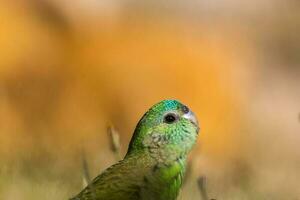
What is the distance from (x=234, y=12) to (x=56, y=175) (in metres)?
8.23

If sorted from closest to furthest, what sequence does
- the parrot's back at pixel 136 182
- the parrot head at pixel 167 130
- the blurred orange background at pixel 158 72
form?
the parrot's back at pixel 136 182
the parrot head at pixel 167 130
the blurred orange background at pixel 158 72

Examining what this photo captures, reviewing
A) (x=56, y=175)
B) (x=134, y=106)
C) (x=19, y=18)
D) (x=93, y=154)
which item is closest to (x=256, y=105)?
(x=134, y=106)

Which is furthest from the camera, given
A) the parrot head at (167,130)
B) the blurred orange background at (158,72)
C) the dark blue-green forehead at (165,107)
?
the blurred orange background at (158,72)

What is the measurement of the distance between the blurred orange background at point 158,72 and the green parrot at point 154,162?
3797mm

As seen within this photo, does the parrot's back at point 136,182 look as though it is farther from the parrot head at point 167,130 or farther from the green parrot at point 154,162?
the parrot head at point 167,130

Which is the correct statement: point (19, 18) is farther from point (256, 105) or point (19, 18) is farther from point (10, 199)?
point (10, 199)

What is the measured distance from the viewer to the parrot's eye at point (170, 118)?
606 cm

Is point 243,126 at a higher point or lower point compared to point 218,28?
lower

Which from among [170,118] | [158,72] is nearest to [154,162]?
[170,118]

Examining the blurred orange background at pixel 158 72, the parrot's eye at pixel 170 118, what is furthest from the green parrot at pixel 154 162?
the blurred orange background at pixel 158 72

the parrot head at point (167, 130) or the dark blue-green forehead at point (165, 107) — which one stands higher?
the dark blue-green forehead at point (165, 107)

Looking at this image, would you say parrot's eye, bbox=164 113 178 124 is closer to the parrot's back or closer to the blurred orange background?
the parrot's back

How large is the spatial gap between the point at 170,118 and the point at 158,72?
7894 millimetres

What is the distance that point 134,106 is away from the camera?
13.5m
